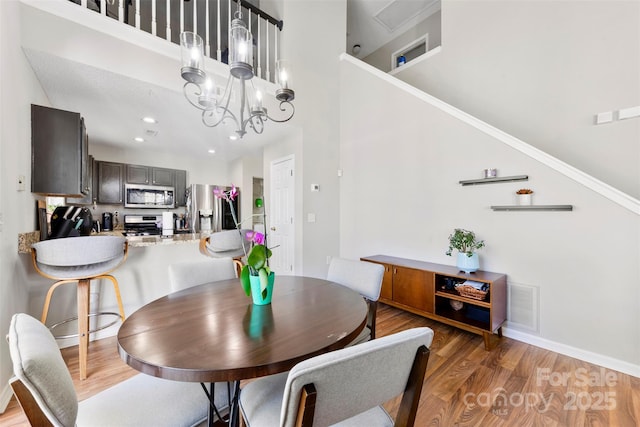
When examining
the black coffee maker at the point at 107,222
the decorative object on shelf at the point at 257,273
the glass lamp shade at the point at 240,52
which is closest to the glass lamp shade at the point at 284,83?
the glass lamp shade at the point at 240,52

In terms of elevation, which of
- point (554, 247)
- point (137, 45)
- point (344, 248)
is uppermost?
point (137, 45)

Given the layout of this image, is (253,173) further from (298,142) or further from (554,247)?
(554,247)

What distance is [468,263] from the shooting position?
257cm

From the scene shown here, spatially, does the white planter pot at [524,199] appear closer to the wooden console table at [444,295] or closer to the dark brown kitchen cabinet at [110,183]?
the wooden console table at [444,295]

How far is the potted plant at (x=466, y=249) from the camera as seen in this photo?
101 inches

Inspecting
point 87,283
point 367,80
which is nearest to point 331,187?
point 367,80

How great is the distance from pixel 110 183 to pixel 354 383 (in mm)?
5855

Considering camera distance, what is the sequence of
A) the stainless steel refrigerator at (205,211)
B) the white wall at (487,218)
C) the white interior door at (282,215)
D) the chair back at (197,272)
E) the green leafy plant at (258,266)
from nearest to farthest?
the green leafy plant at (258,266) < the chair back at (197,272) < the white wall at (487,218) < the white interior door at (282,215) < the stainless steel refrigerator at (205,211)

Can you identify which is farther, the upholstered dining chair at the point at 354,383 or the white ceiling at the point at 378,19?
the white ceiling at the point at 378,19

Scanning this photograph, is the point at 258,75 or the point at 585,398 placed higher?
the point at 258,75

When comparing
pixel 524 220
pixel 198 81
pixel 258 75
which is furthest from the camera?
pixel 258 75

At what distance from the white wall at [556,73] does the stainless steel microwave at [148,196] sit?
5552 millimetres

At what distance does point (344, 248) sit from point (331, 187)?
101 cm

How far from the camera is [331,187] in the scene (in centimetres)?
417
